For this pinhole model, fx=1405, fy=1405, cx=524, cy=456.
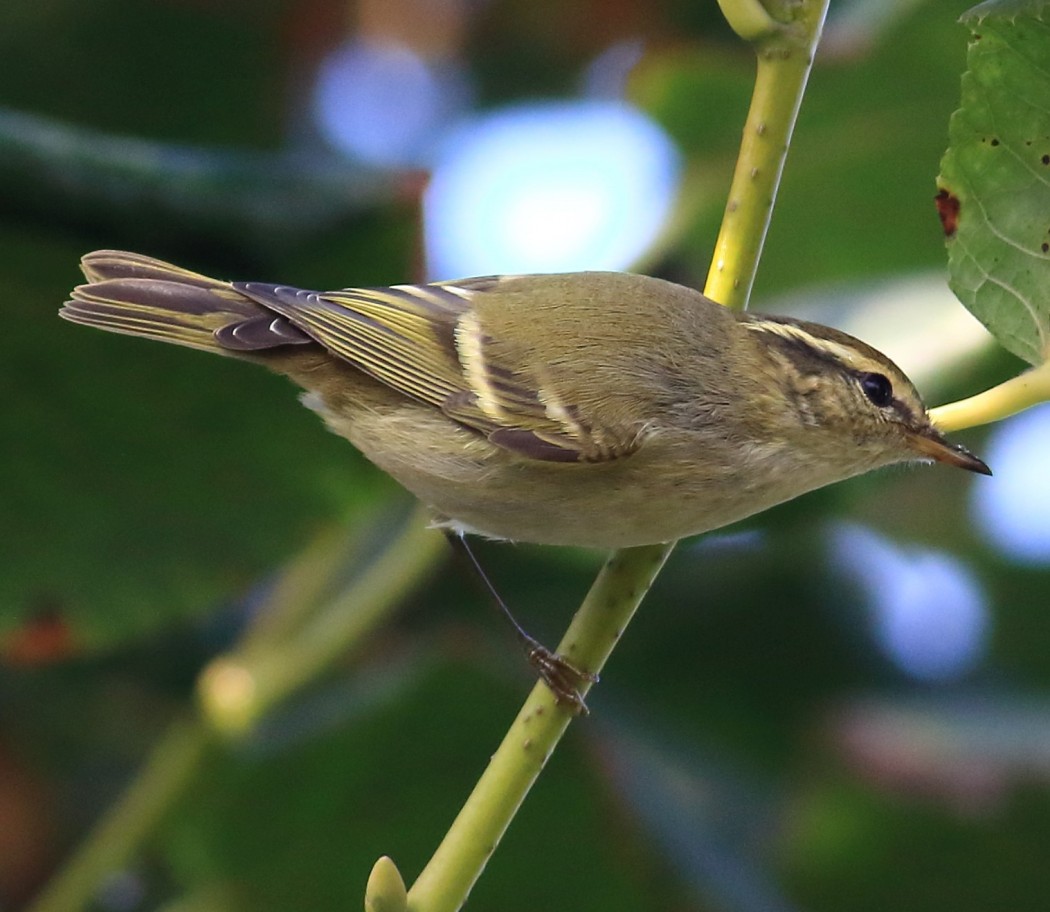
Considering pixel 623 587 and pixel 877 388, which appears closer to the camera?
pixel 623 587

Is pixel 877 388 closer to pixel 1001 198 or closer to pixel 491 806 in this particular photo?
pixel 1001 198

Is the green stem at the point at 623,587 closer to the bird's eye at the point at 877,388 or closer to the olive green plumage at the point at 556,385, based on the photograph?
the olive green plumage at the point at 556,385

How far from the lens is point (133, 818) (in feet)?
7.00

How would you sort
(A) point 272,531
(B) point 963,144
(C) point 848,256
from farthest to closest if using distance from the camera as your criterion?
(C) point 848,256
(A) point 272,531
(B) point 963,144

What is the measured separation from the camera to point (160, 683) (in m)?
2.60

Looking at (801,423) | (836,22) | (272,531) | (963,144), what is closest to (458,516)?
(272,531)

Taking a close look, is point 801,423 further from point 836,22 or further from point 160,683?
point 160,683

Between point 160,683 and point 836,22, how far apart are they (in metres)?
1.77

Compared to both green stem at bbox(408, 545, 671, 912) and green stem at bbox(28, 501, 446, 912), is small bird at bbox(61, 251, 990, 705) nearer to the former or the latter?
green stem at bbox(28, 501, 446, 912)

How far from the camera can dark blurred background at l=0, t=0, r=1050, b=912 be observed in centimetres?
218

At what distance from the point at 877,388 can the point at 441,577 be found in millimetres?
980

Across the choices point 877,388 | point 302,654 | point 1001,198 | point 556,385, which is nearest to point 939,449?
point 877,388

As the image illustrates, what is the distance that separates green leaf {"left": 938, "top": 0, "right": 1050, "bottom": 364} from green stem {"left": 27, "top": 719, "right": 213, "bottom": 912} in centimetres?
140

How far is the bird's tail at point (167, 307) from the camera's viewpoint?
2.03 metres
